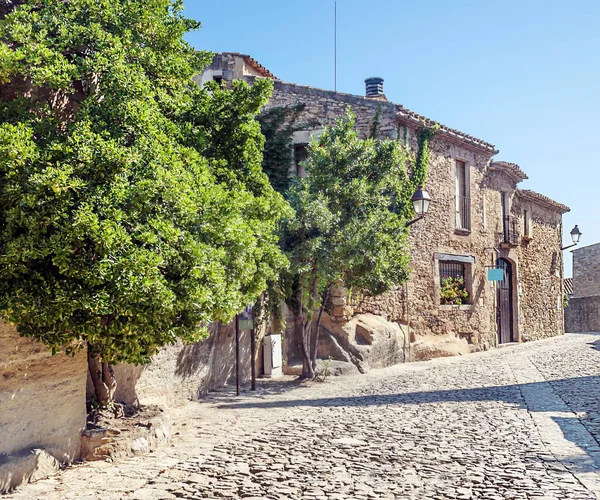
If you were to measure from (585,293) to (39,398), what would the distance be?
116 feet

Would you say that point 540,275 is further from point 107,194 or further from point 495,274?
point 107,194

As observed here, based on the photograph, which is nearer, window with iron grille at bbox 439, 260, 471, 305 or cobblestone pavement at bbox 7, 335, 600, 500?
cobblestone pavement at bbox 7, 335, 600, 500

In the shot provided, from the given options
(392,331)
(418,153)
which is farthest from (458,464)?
(418,153)

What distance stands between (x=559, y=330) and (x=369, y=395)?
20340 mm

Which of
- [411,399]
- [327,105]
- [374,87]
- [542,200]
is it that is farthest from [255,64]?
[542,200]

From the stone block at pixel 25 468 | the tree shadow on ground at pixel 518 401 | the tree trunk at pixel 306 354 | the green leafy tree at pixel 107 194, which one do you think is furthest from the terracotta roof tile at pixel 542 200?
the stone block at pixel 25 468

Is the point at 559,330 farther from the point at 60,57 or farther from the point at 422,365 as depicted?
the point at 60,57

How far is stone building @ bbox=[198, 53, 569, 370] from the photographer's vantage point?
16359 mm

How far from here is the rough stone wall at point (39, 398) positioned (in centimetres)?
521

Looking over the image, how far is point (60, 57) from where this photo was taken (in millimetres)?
5734

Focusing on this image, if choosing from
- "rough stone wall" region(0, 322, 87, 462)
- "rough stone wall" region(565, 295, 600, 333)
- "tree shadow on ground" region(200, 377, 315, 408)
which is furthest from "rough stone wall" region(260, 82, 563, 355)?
"rough stone wall" region(0, 322, 87, 462)

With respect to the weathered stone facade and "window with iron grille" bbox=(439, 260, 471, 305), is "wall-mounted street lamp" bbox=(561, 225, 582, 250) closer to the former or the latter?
"window with iron grille" bbox=(439, 260, 471, 305)

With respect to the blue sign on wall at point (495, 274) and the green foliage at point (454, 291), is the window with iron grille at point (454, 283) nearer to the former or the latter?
the green foliage at point (454, 291)

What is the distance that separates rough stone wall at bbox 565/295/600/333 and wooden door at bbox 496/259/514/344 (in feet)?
31.9
